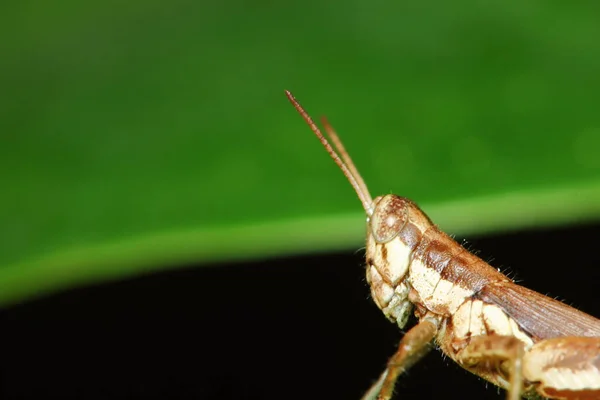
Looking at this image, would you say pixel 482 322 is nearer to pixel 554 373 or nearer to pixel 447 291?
pixel 447 291

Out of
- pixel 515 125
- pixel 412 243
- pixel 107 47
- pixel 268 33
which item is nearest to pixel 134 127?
pixel 107 47

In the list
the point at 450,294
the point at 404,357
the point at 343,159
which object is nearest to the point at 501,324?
the point at 450,294

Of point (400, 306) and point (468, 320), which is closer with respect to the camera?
point (468, 320)

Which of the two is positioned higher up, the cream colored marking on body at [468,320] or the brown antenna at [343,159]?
the brown antenna at [343,159]

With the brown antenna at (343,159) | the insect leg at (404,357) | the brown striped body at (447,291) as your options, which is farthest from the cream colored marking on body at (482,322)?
the brown antenna at (343,159)

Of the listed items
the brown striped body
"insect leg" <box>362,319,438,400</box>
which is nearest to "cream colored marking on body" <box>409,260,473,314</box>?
the brown striped body

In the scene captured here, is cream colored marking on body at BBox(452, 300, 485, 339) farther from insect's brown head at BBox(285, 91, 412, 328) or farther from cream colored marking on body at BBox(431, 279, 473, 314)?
insect's brown head at BBox(285, 91, 412, 328)

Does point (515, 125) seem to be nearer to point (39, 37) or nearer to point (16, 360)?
point (39, 37)

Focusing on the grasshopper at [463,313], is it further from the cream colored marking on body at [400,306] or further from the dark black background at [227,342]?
the dark black background at [227,342]
